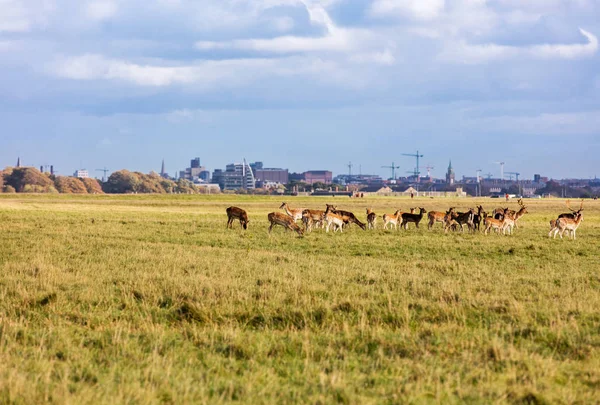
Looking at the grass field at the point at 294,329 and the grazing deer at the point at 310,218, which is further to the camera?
the grazing deer at the point at 310,218

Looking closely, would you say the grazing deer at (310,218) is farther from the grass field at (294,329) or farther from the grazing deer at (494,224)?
the grass field at (294,329)

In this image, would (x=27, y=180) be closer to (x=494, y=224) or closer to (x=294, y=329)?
(x=494, y=224)

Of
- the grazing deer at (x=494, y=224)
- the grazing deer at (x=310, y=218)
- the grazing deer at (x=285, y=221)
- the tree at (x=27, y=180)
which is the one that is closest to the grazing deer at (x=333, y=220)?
the grazing deer at (x=310, y=218)

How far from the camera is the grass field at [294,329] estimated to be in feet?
26.2

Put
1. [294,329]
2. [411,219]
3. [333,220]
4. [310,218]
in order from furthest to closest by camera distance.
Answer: [411,219] → [310,218] → [333,220] → [294,329]

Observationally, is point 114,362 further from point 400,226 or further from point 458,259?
point 400,226

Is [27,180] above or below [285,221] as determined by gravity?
above

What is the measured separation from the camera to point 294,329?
36.4ft

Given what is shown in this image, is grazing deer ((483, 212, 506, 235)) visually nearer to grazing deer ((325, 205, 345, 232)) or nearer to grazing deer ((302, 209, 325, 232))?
grazing deer ((325, 205, 345, 232))

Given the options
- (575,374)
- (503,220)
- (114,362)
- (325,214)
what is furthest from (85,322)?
(503,220)

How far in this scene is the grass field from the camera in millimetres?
7992

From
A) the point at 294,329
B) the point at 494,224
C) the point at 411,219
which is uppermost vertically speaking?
the point at 411,219

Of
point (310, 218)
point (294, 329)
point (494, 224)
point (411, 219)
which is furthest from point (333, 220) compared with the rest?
point (294, 329)

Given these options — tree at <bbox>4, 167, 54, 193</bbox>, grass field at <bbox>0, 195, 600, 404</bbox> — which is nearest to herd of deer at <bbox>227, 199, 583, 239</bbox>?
grass field at <bbox>0, 195, 600, 404</bbox>
